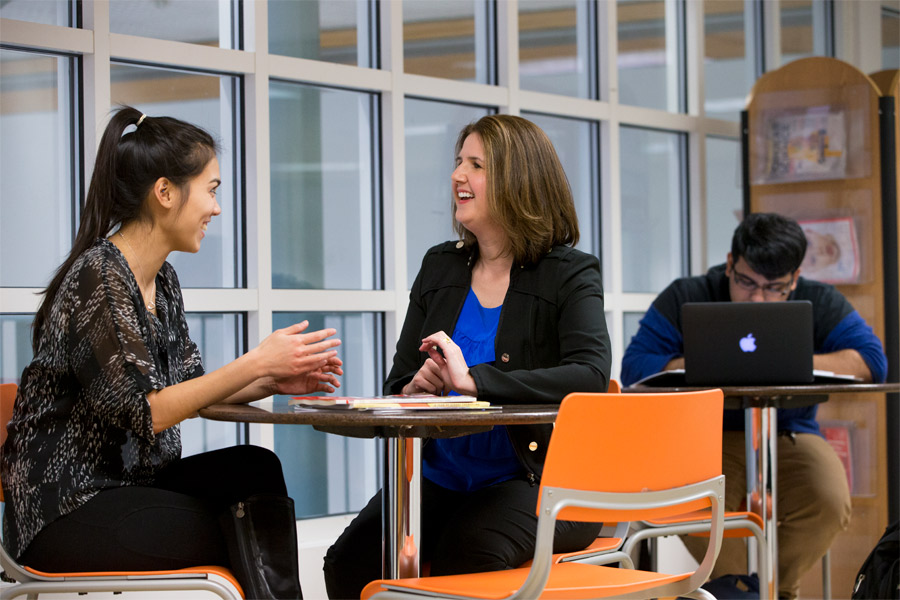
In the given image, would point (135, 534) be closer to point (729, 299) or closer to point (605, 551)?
point (605, 551)

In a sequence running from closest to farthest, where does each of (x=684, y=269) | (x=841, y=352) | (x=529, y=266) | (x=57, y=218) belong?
(x=529, y=266), (x=57, y=218), (x=841, y=352), (x=684, y=269)

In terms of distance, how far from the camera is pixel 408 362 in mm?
2555

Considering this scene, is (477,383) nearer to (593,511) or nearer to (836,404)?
(593,511)

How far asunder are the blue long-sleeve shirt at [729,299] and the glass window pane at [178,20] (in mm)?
1742

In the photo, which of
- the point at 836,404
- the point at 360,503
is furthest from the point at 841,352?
the point at 360,503

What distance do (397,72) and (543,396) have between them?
1910 mm

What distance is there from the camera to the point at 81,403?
2.00 meters

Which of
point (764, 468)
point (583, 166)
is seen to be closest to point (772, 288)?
point (764, 468)

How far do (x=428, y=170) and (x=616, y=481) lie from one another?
237 centimetres

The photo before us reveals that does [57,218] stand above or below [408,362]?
above

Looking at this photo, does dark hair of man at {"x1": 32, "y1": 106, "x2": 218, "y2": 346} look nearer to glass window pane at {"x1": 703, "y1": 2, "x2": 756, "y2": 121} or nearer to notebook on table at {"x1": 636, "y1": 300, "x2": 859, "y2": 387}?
notebook on table at {"x1": 636, "y1": 300, "x2": 859, "y2": 387}

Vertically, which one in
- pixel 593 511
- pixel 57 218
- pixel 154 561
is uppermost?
pixel 57 218

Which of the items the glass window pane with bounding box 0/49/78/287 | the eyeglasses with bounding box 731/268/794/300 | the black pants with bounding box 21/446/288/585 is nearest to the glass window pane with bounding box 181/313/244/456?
the glass window pane with bounding box 0/49/78/287

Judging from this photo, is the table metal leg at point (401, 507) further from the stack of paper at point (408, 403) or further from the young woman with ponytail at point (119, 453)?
the young woman with ponytail at point (119, 453)
